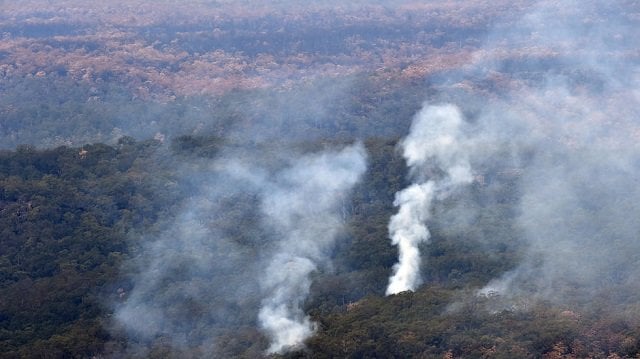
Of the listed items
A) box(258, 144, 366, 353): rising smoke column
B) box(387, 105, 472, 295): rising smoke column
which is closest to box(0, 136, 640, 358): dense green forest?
box(387, 105, 472, 295): rising smoke column

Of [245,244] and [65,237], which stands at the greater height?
[65,237]

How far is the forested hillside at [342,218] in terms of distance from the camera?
44562 millimetres

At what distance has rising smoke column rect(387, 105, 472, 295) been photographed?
173ft

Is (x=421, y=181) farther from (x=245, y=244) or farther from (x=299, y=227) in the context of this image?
(x=245, y=244)

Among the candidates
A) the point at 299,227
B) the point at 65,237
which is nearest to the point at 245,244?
the point at 299,227

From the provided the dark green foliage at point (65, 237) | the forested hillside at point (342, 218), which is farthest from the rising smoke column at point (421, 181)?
the dark green foliage at point (65, 237)

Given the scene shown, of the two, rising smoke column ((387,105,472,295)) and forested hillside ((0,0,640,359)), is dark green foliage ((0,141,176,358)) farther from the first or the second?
rising smoke column ((387,105,472,295))

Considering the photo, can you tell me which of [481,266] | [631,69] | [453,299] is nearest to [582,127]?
[631,69]

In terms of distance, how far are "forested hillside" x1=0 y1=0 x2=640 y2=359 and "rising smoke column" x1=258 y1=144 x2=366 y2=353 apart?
0.17 metres

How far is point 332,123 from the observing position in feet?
305

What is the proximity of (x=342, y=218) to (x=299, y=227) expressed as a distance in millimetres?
3466

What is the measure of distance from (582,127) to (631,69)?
17880 millimetres

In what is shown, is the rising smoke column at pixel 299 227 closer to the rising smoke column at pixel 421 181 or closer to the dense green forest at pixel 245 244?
the dense green forest at pixel 245 244

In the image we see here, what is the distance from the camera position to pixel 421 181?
63594 mm
